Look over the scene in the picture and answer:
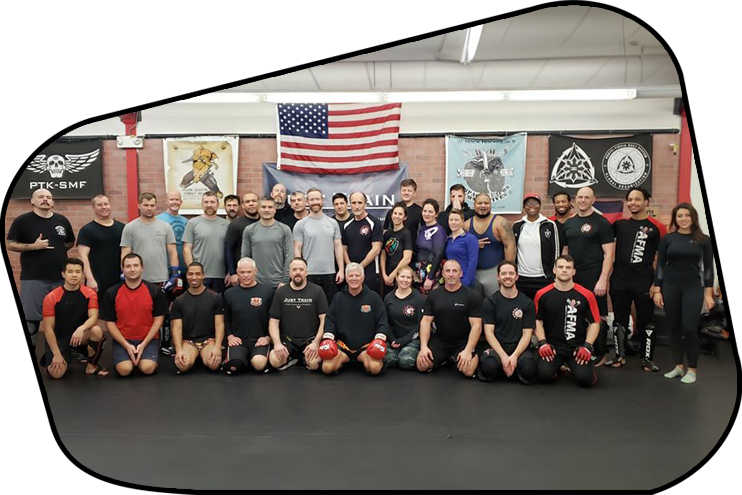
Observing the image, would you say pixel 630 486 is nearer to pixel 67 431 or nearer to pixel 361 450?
pixel 361 450

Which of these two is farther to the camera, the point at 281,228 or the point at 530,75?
the point at 281,228

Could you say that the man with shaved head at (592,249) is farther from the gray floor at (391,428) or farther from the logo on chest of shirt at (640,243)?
the gray floor at (391,428)

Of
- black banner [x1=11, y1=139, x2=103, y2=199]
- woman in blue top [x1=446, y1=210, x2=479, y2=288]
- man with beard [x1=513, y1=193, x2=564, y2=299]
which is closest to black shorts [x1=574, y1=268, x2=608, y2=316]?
man with beard [x1=513, y1=193, x2=564, y2=299]

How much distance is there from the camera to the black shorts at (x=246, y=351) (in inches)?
108

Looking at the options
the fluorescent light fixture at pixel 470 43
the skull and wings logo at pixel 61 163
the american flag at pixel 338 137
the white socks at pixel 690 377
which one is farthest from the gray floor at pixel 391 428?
the fluorescent light fixture at pixel 470 43

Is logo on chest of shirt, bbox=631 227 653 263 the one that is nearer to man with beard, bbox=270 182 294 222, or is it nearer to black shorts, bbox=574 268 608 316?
black shorts, bbox=574 268 608 316

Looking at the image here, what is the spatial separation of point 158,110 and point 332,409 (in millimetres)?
1499

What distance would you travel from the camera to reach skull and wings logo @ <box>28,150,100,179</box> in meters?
2.41

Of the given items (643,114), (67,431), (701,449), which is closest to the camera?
(643,114)

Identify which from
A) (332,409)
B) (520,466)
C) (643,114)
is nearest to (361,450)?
(332,409)

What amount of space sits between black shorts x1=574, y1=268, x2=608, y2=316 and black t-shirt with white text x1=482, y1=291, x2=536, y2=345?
25 centimetres

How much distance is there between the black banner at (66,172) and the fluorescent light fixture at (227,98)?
19.2 inches

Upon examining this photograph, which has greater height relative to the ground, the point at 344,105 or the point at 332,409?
the point at 344,105

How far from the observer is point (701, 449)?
2406 mm
